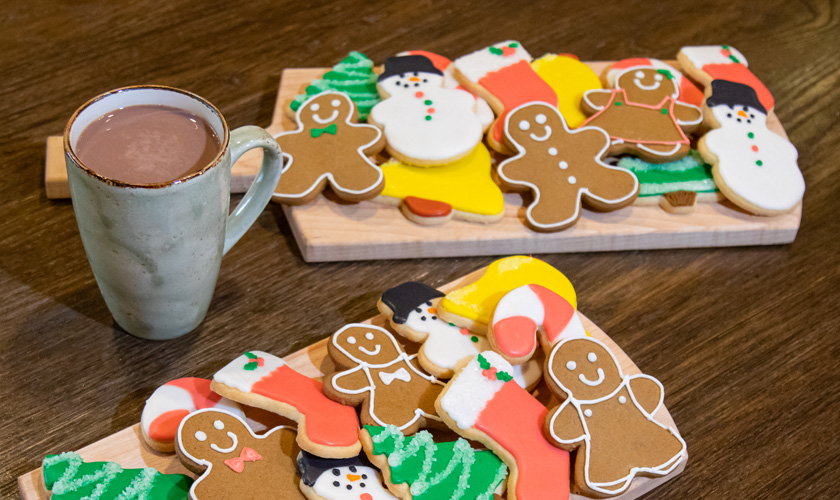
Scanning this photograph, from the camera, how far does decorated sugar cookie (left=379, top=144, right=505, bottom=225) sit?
1204 mm

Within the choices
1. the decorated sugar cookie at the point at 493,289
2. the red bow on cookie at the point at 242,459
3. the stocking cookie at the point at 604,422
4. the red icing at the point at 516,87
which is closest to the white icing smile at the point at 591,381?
the stocking cookie at the point at 604,422

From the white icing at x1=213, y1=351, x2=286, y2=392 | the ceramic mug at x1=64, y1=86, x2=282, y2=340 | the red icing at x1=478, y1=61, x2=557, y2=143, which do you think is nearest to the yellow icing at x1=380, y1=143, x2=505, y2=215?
the red icing at x1=478, y1=61, x2=557, y2=143

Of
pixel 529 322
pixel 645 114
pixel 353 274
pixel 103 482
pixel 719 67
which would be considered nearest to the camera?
pixel 103 482

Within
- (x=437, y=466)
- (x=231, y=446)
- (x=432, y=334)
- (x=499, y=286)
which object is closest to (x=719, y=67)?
(x=499, y=286)

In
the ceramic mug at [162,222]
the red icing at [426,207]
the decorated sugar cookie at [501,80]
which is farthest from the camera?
the decorated sugar cookie at [501,80]

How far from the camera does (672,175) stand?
1275 millimetres

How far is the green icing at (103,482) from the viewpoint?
864 mm

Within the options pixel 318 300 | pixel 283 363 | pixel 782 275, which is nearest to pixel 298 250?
pixel 318 300

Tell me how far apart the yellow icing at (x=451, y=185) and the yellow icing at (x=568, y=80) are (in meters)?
0.20

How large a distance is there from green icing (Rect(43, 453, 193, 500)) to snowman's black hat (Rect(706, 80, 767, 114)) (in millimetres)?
963

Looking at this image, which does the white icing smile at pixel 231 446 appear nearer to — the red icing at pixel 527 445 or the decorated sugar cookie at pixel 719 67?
the red icing at pixel 527 445

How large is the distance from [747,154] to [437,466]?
71 cm

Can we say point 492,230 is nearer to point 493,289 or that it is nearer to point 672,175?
point 493,289

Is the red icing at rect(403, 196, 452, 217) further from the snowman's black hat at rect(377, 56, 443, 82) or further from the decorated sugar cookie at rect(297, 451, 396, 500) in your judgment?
the decorated sugar cookie at rect(297, 451, 396, 500)
